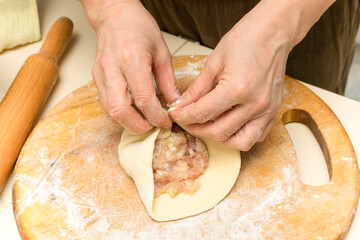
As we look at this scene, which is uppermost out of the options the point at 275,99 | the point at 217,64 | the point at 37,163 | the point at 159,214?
the point at 217,64

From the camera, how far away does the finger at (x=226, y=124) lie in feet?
3.88

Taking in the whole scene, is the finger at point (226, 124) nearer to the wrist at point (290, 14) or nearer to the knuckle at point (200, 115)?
the knuckle at point (200, 115)

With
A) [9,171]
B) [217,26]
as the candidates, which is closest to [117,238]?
[9,171]

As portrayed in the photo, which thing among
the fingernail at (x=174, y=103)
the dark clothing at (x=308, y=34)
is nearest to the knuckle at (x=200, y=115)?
the fingernail at (x=174, y=103)

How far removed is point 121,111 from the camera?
1.21 m

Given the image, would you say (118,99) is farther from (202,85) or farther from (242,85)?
(242,85)

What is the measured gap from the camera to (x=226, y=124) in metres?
1.20

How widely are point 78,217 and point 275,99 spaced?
73 centimetres

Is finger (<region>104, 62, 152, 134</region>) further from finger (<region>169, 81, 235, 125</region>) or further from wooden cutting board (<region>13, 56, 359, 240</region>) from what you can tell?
wooden cutting board (<region>13, 56, 359, 240</region>)

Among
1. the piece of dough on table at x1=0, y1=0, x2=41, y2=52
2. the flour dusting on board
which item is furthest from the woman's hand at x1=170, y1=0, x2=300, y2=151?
the piece of dough on table at x1=0, y1=0, x2=41, y2=52

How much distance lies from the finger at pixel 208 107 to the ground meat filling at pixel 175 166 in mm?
163

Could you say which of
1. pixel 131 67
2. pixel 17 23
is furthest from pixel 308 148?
pixel 17 23

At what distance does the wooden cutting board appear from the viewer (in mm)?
1229

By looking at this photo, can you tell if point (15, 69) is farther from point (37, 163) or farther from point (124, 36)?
point (124, 36)
